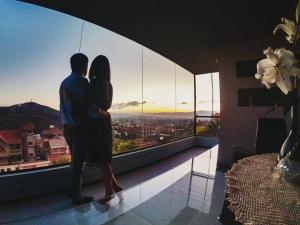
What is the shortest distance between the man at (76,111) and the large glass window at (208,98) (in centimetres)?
216

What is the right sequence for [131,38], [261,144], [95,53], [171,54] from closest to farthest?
[261,144], [95,53], [131,38], [171,54]

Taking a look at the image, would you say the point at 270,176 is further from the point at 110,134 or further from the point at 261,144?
the point at 110,134

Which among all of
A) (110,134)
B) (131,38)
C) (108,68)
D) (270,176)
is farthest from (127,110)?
(270,176)

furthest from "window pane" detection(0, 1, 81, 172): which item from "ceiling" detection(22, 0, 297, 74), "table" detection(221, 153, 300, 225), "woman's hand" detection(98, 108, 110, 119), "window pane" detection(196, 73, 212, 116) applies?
"window pane" detection(196, 73, 212, 116)

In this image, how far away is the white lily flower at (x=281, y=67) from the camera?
0.64 meters

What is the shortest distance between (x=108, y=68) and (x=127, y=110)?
59 centimetres

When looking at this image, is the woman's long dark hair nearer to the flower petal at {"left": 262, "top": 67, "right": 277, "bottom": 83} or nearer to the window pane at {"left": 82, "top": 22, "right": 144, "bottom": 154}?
the window pane at {"left": 82, "top": 22, "right": 144, "bottom": 154}

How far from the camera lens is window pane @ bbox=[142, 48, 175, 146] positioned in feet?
9.86

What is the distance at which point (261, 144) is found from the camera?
2.05 m

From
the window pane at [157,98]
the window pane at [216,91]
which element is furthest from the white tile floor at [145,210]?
the window pane at [216,91]

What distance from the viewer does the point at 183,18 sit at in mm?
2465

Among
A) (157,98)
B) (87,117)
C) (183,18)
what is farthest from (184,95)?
(87,117)

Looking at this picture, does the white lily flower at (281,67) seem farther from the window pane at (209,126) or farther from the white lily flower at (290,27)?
the window pane at (209,126)

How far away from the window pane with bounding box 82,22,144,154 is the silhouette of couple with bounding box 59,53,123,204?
10 centimetres
